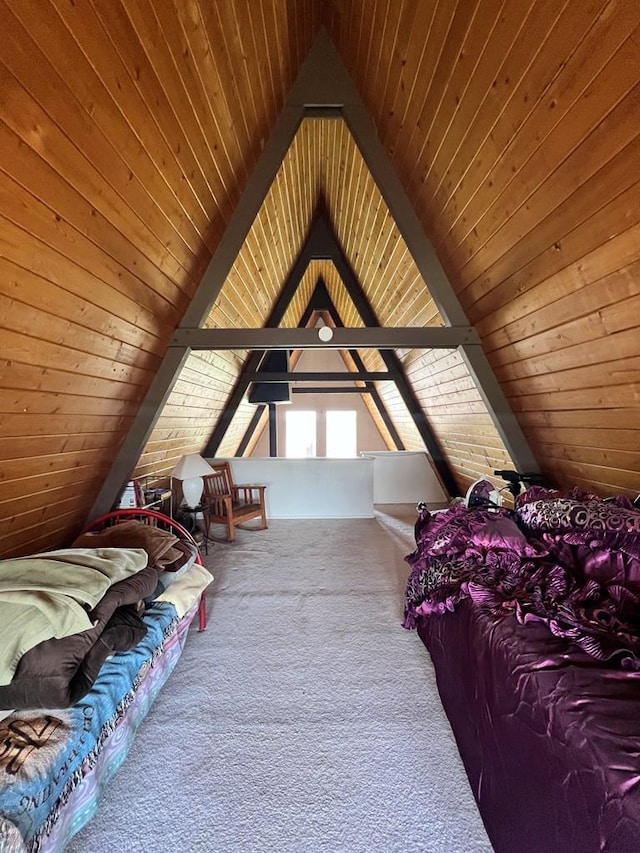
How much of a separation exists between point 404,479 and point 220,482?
2739 mm

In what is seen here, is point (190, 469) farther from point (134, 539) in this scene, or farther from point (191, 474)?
point (134, 539)

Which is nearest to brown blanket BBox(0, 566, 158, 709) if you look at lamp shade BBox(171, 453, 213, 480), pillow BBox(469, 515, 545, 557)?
pillow BBox(469, 515, 545, 557)

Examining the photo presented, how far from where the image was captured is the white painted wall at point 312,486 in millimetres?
5180

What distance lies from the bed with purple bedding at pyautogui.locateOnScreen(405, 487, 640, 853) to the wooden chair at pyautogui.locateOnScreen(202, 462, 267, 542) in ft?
7.98

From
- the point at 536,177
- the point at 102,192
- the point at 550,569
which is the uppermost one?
the point at 536,177

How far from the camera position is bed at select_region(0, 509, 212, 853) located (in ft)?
3.30

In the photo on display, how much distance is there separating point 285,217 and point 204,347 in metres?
1.51

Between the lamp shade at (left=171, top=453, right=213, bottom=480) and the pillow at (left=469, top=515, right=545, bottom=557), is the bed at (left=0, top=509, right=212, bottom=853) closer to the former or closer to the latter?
the pillow at (left=469, top=515, right=545, bottom=557)

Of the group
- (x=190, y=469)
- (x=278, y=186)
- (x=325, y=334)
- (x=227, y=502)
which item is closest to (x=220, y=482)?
(x=227, y=502)

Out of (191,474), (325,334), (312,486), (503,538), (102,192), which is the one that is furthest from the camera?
(312,486)

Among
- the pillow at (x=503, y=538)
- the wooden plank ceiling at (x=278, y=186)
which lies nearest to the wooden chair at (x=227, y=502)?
A: the wooden plank ceiling at (x=278, y=186)

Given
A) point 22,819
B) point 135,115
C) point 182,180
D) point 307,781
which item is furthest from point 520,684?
point 182,180

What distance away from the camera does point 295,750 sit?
5.06 feet

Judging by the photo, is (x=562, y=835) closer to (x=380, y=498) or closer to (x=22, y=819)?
(x=22, y=819)
